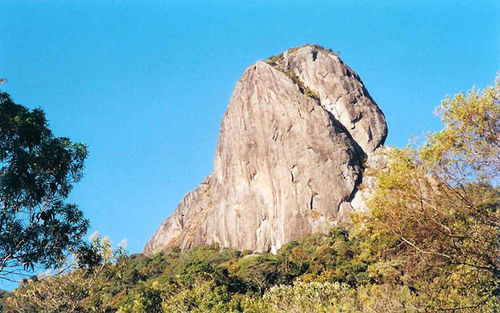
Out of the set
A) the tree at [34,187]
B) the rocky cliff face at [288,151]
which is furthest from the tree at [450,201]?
the rocky cliff face at [288,151]

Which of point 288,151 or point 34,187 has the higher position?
point 288,151

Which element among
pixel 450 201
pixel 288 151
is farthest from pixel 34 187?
pixel 288 151

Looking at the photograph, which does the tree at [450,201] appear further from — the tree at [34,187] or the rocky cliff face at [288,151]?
the rocky cliff face at [288,151]

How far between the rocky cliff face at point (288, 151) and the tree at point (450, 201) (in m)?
80.6

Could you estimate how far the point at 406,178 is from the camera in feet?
40.1

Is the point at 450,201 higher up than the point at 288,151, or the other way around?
the point at 288,151

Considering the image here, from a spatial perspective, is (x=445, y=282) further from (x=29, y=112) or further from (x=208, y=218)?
(x=208, y=218)

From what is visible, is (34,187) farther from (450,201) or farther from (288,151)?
(288,151)

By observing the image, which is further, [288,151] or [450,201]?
[288,151]

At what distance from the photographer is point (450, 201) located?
11.7 m

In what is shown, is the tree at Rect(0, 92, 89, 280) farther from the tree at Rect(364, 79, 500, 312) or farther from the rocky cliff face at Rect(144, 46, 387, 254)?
the rocky cliff face at Rect(144, 46, 387, 254)

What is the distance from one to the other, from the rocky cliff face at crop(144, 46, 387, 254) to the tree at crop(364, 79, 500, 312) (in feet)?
265

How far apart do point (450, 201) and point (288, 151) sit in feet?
303

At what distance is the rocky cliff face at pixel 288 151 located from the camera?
97.2m
